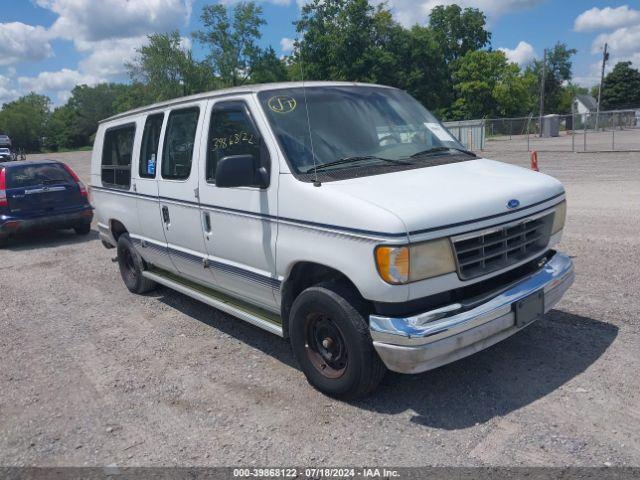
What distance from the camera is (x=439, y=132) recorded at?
507 cm

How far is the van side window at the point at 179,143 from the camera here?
5.18m

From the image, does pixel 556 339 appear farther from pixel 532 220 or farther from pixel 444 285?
pixel 444 285

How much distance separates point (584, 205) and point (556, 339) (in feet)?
22.9

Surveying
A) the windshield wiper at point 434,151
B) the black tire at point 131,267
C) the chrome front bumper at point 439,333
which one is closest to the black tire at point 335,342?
the chrome front bumper at point 439,333

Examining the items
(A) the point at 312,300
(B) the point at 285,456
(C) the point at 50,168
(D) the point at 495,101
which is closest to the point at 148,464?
(B) the point at 285,456

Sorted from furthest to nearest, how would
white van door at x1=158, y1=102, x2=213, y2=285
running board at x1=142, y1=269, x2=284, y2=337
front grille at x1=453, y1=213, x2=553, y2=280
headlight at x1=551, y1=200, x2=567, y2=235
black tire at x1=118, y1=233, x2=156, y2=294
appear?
black tire at x1=118, y1=233, x2=156, y2=294 → white van door at x1=158, y1=102, x2=213, y2=285 → running board at x1=142, y1=269, x2=284, y2=337 → headlight at x1=551, y1=200, x2=567, y2=235 → front grille at x1=453, y1=213, x2=553, y2=280

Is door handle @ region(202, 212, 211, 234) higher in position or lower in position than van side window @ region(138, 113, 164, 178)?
lower

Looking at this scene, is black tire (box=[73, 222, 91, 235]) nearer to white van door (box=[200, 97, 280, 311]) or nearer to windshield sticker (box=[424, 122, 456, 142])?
white van door (box=[200, 97, 280, 311])

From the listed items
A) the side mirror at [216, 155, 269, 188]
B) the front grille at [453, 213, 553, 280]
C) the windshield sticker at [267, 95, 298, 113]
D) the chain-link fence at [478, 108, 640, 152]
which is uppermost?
the windshield sticker at [267, 95, 298, 113]

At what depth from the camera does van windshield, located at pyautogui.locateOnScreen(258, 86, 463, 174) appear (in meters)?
4.23

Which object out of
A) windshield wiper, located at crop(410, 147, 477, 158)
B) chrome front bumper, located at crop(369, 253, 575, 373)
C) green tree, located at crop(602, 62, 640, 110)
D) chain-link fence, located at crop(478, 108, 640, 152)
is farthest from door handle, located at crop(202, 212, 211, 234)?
green tree, located at crop(602, 62, 640, 110)

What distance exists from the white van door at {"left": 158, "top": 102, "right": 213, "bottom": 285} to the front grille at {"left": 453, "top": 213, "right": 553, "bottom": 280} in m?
2.47

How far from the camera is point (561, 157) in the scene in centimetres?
2322

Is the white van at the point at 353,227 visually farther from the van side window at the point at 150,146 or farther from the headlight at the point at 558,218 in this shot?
the van side window at the point at 150,146
